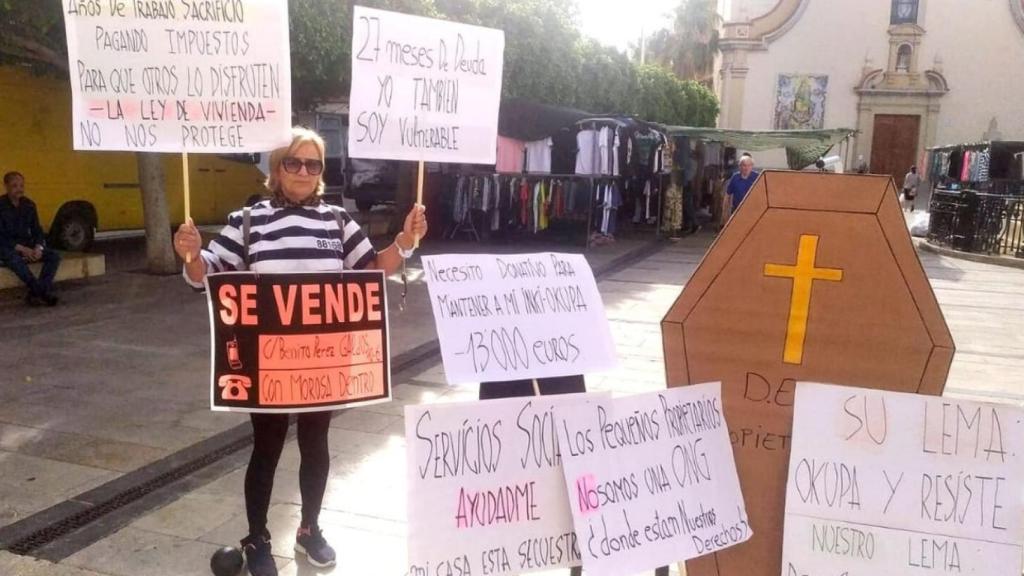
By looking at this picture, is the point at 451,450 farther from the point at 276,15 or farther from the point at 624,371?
the point at 624,371

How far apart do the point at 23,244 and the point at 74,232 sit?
152 inches

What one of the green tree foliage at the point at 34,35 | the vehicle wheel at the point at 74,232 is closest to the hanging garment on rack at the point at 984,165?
the vehicle wheel at the point at 74,232

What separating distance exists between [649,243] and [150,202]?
9.19 metres

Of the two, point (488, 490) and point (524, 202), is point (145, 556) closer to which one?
point (488, 490)

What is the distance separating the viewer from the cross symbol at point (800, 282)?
7.79ft

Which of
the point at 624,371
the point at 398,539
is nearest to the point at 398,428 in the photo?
the point at 398,539

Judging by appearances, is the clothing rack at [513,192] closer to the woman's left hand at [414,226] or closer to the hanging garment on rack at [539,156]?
the hanging garment on rack at [539,156]

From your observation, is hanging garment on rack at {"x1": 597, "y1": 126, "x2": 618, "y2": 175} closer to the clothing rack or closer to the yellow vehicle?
the clothing rack

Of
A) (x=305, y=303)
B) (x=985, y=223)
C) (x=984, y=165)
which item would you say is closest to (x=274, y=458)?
(x=305, y=303)

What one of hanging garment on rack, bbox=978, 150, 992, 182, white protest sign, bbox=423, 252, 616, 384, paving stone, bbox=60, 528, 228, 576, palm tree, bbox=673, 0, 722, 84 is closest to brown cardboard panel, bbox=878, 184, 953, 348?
white protest sign, bbox=423, 252, 616, 384

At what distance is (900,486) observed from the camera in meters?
2.28

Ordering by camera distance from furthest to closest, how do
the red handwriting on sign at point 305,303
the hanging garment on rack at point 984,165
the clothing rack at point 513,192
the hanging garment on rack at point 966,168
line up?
the hanging garment on rack at point 966,168 → the hanging garment on rack at point 984,165 → the clothing rack at point 513,192 → the red handwriting on sign at point 305,303

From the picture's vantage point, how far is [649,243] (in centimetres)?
1620

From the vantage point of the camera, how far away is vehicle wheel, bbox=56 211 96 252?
12.0m
